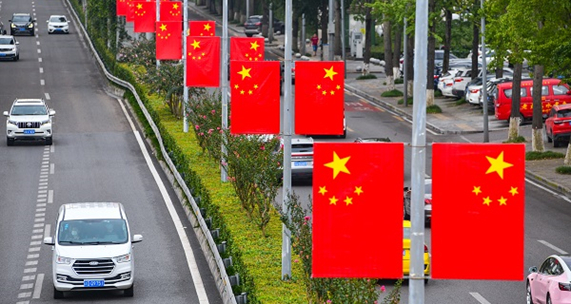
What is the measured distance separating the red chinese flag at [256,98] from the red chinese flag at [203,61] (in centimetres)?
1366

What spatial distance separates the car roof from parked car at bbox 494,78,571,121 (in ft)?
92.5

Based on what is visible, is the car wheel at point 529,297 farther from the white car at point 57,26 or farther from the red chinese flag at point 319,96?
the white car at point 57,26

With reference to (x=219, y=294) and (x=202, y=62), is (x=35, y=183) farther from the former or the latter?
(x=219, y=294)

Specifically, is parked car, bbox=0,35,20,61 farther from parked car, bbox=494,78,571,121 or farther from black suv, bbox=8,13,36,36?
parked car, bbox=494,78,571,121

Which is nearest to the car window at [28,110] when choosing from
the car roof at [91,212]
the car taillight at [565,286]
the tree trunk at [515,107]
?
the tree trunk at [515,107]

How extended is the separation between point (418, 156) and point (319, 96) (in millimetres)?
8906

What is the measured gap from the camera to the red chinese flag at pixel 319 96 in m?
22.3

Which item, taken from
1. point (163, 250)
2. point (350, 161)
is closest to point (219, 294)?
point (163, 250)

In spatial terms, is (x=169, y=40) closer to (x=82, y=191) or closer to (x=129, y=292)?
(x=82, y=191)

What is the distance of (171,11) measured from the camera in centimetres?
5353

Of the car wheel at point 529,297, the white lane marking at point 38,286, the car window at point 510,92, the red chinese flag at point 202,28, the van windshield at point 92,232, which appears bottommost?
the white lane marking at point 38,286

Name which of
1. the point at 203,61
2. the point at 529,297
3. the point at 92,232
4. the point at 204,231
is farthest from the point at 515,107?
the point at 92,232

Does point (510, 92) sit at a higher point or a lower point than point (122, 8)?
lower

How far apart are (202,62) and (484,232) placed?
2568 cm
